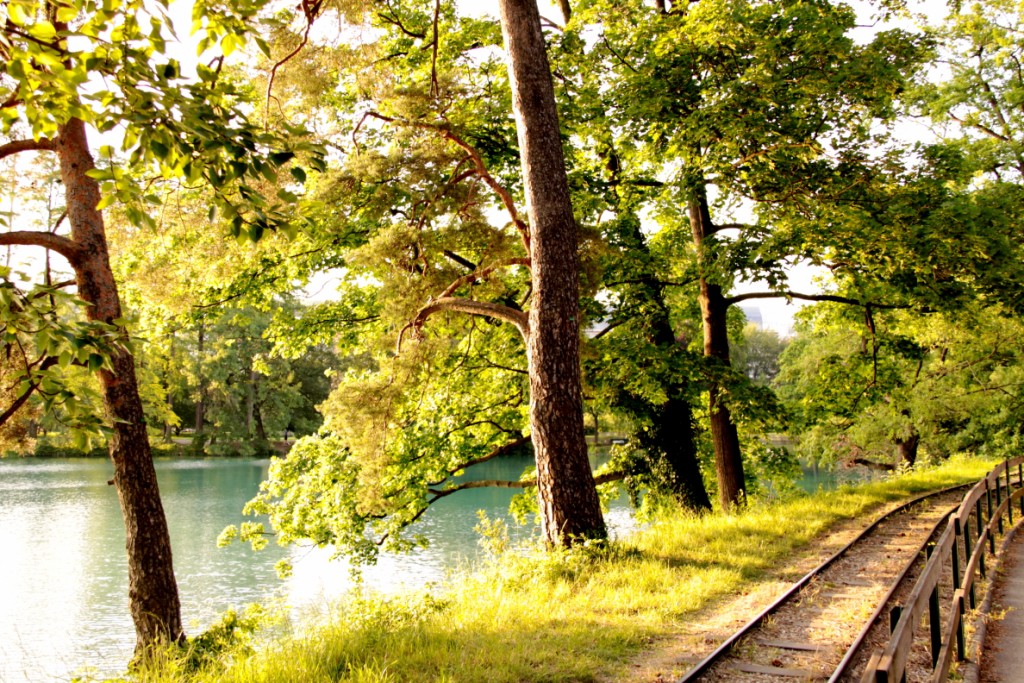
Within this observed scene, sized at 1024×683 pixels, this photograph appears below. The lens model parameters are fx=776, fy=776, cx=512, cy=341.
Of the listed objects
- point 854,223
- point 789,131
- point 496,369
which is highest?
Answer: point 789,131

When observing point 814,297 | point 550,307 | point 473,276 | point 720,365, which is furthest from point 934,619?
point 814,297

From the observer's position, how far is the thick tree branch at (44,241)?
308 inches

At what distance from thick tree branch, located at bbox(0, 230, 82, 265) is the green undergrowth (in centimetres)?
439

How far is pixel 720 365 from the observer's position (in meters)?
14.3

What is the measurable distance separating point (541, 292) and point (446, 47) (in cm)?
672

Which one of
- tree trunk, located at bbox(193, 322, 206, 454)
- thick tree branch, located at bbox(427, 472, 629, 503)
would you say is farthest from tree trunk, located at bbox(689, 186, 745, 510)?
tree trunk, located at bbox(193, 322, 206, 454)

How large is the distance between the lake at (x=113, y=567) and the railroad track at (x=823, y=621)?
3689 millimetres

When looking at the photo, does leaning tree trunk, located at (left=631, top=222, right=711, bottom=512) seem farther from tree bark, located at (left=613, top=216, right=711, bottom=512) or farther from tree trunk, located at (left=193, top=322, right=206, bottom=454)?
tree trunk, located at (left=193, top=322, right=206, bottom=454)

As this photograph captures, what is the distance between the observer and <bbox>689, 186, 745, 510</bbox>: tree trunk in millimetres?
14547

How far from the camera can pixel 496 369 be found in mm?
15594

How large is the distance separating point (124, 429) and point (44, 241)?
2139 mm

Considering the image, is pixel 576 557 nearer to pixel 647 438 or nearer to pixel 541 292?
pixel 541 292

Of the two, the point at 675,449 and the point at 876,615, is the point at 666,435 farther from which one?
the point at 876,615

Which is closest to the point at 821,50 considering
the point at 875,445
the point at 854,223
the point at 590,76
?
the point at 854,223
